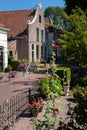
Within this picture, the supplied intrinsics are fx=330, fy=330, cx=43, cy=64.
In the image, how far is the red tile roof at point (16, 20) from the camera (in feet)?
127

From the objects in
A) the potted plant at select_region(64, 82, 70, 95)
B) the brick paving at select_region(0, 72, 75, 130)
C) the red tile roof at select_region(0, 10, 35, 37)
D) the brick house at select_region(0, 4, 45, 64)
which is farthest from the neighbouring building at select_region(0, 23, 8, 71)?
the potted plant at select_region(64, 82, 70, 95)

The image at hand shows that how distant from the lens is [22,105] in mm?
13969

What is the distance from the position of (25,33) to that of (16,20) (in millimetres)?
2647

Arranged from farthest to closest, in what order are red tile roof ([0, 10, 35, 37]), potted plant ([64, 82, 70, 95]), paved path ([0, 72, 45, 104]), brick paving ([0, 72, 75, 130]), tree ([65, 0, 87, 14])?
red tile roof ([0, 10, 35, 37]), tree ([65, 0, 87, 14]), paved path ([0, 72, 45, 104]), potted plant ([64, 82, 70, 95]), brick paving ([0, 72, 75, 130])

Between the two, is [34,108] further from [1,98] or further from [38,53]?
[38,53]

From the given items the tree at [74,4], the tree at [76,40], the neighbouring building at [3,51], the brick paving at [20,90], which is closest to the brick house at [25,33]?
the neighbouring building at [3,51]

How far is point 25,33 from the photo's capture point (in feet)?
126

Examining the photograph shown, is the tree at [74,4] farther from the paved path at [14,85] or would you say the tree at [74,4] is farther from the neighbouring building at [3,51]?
the paved path at [14,85]

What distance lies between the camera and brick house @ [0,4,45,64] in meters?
37.8

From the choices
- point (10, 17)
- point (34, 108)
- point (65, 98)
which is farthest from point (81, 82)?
point (10, 17)

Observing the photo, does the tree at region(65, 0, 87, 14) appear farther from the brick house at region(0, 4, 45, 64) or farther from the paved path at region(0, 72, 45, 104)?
the paved path at region(0, 72, 45, 104)

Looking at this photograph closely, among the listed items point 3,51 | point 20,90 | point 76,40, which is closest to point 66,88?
point 20,90

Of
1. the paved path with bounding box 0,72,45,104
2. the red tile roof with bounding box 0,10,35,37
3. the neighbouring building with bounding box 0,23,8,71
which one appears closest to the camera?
the paved path with bounding box 0,72,45,104

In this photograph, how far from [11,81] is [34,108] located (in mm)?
12204
